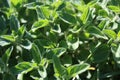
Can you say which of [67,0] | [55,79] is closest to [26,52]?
[55,79]

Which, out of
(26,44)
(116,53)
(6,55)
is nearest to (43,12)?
(26,44)

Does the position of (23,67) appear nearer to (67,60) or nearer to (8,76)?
(8,76)

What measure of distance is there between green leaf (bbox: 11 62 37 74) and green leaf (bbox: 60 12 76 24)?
278 millimetres

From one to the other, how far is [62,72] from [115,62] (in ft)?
1.02

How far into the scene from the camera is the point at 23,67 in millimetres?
1562

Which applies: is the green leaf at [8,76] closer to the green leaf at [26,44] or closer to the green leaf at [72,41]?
the green leaf at [26,44]

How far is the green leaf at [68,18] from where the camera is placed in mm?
1638

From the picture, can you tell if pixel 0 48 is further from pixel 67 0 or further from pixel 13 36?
pixel 67 0

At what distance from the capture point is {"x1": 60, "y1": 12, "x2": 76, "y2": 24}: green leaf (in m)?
1.64

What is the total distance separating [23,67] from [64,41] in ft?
0.81

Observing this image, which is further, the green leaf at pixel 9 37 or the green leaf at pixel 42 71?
the green leaf at pixel 9 37

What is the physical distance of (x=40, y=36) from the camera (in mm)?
1727

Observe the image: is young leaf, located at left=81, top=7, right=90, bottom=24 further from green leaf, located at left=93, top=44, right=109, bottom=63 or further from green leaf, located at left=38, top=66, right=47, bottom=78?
green leaf, located at left=38, top=66, right=47, bottom=78

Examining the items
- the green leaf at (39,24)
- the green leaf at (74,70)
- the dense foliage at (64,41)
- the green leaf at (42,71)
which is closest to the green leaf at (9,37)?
the dense foliage at (64,41)
